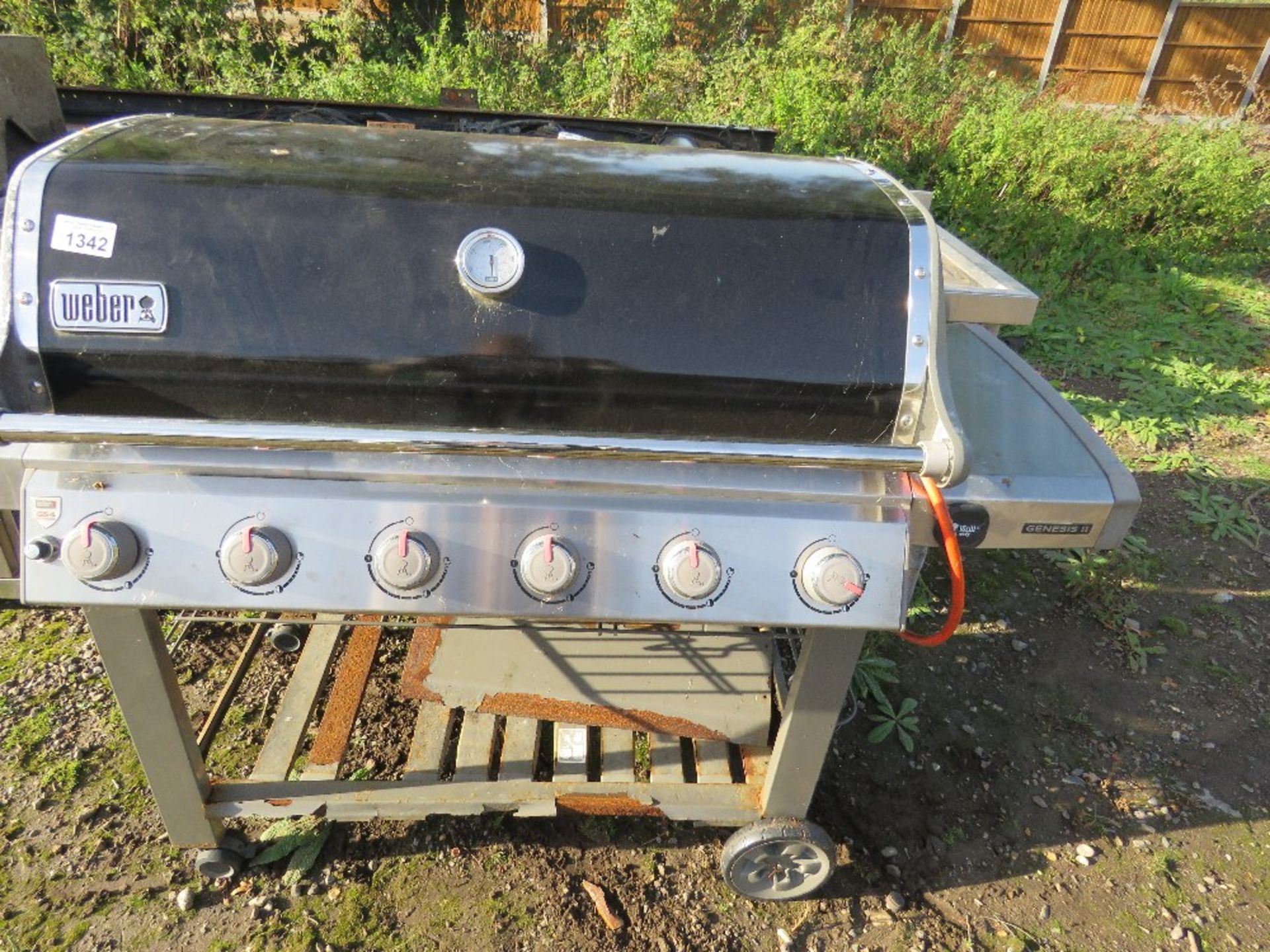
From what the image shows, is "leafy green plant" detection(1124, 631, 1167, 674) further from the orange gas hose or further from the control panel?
the control panel

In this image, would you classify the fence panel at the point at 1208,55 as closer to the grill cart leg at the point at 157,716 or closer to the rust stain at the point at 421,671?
the rust stain at the point at 421,671

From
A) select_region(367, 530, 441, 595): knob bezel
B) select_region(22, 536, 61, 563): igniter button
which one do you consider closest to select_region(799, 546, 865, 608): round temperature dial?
select_region(367, 530, 441, 595): knob bezel

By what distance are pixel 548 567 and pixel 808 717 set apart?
80 centimetres

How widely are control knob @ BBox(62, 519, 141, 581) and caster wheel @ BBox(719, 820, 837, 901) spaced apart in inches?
61.0

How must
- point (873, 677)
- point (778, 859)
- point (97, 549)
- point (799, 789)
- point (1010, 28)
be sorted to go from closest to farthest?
point (97, 549) → point (799, 789) → point (778, 859) → point (873, 677) → point (1010, 28)

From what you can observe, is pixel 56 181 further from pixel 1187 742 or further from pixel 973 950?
pixel 1187 742

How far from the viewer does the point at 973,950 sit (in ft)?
6.61

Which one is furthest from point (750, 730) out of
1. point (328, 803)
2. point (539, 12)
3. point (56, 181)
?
point (539, 12)

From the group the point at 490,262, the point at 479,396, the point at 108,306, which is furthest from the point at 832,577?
the point at 108,306

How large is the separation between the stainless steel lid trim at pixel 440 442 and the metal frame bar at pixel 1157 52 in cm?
1170

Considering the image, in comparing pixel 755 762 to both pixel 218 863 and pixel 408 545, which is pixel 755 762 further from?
pixel 218 863

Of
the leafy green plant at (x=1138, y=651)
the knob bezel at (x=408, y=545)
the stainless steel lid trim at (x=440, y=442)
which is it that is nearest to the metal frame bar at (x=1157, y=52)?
the leafy green plant at (x=1138, y=651)

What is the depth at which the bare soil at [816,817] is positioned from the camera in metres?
2.00

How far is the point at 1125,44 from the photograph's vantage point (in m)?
10.1
